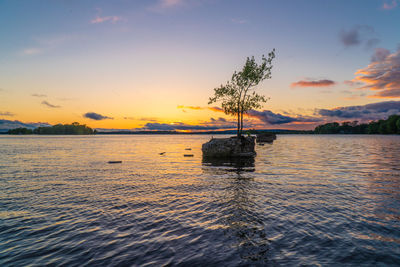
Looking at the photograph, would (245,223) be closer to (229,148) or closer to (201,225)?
(201,225)

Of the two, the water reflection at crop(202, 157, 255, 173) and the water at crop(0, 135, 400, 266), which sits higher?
the water at crop(0, 135, 400, 266)

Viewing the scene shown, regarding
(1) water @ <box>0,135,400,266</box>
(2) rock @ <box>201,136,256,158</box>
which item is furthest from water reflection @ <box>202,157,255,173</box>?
(1) water @ <box>0,135,400,266</box>

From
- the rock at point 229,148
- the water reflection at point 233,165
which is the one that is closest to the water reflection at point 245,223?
the water reflection at point 233,165

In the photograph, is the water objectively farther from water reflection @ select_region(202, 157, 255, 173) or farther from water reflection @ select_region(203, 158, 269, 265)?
water reflection @ select_region(202, 157, 255, 173)

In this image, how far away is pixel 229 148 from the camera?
34.5 m

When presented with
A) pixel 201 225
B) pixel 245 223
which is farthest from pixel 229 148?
pixel 201 225

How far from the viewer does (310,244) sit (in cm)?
666

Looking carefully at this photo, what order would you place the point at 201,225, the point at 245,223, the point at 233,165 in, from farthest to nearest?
the point at 233,165
the point at 245,223
the point at 201,225

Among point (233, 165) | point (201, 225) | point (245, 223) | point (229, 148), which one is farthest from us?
point (229, 148)

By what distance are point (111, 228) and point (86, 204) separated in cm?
388

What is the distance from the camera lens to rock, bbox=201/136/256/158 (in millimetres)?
34562

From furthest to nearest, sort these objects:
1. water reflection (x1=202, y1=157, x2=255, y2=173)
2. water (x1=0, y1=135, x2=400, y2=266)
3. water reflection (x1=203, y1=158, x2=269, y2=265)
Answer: water reflection (x1=202, y1=157, x2=255, y2=173)
water reflection (x1=203, y1=158, x2=269, y2=265)
water (x1=0, y1=135, x2=400, y2=266)

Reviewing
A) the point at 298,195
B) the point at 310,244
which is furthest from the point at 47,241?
the point at 298,195

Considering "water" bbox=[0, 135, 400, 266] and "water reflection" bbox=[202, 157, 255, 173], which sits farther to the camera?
"water reflection" bbox=[202, 157, 255, 173]
